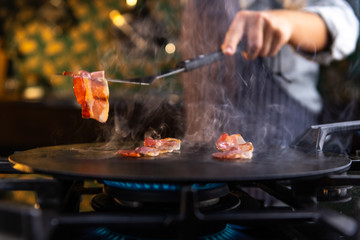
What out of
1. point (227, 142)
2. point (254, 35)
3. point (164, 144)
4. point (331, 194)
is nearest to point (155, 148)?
point (164, 144)

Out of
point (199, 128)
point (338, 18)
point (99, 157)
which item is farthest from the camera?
point (199, 128)

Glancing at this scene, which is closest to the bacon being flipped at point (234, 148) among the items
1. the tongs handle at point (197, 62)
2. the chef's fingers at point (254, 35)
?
the tongs handle at point (197, 62)

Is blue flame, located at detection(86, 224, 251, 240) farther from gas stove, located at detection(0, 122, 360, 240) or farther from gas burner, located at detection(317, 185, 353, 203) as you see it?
gas burner, located at detection(317, 185, 353, 203)

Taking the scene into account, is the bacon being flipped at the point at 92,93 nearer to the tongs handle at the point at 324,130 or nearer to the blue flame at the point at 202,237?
the blue flame at the point at 202,237

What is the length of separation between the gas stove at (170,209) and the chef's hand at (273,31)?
883mm

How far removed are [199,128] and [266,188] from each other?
1.15 metres

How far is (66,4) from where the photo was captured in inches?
201

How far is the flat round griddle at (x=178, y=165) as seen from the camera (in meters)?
0.81

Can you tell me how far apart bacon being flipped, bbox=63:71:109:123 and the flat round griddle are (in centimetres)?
15

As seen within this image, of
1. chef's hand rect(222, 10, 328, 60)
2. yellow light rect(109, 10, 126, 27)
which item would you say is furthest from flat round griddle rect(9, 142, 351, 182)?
yellow light rect(109, 10, 126, 27)

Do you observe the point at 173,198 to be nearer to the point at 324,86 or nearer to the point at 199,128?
the point at 199,128

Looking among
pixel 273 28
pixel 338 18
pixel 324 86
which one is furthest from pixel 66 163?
pixel 324 86

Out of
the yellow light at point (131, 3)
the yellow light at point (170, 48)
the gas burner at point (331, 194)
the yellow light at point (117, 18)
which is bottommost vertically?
the gas burner at point (331, 194)

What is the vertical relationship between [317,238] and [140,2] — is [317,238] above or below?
below
